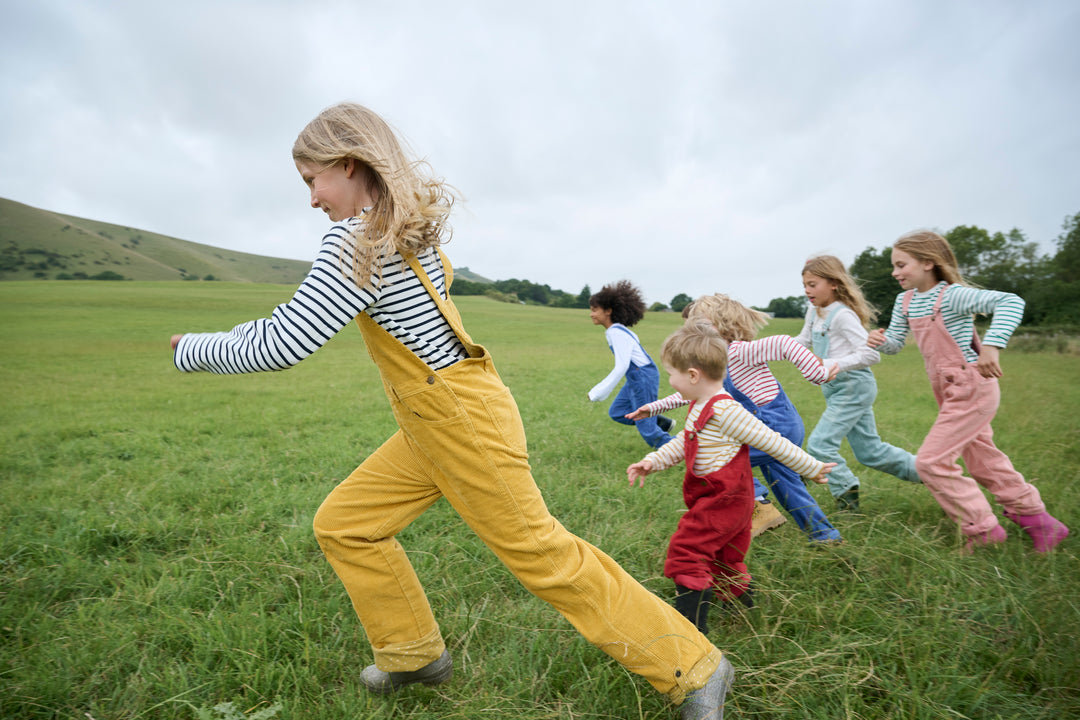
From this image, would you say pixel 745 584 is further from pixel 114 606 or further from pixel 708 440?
pixel 114 606

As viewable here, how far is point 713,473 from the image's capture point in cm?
259

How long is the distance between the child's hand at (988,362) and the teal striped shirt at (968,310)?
39 mm

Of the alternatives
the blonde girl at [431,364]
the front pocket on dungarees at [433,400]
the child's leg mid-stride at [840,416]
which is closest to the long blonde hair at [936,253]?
the child's leg mid-stride at [840,416]

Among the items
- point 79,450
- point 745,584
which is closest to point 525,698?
point 745,584

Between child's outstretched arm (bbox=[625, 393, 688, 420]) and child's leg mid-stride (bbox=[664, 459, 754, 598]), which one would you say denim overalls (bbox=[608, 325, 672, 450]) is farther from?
child's leg mid-stride (bbox=[664, 459, 754, 598])

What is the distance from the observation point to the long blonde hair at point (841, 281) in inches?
168

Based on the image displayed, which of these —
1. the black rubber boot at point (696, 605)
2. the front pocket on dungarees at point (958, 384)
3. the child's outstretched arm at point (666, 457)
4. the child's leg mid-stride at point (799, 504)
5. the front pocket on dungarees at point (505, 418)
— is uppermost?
the front pocket on dungarees at point (958, 384)

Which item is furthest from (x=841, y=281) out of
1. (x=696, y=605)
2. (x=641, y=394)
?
(x=696, y=605)

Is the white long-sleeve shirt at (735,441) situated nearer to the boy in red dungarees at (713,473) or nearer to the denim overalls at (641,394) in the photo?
the boy in red dungarees at (713,473)

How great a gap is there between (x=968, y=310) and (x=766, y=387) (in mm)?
1252

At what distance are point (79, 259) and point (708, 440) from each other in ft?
393

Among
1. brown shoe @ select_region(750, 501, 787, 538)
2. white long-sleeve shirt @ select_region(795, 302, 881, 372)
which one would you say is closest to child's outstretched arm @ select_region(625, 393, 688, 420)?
brown shoe @ select_region(750, 501, 787, 538)

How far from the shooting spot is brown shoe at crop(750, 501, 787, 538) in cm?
357

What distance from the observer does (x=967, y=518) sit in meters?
3.27
